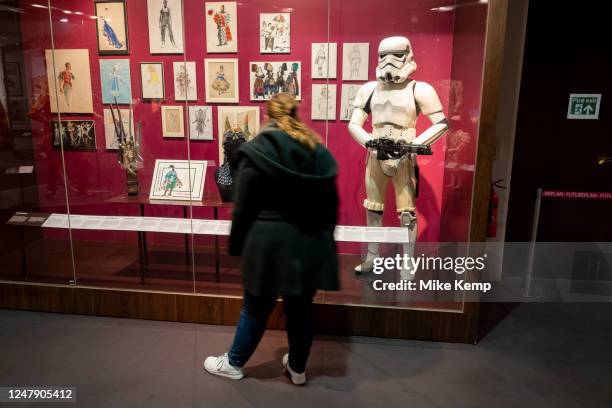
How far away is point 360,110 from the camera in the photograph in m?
3.00

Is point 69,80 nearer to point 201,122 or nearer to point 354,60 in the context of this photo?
point 201,122

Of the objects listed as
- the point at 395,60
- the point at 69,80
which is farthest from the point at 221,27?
the point at 395,60

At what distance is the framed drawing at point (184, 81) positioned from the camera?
3037 millimetres

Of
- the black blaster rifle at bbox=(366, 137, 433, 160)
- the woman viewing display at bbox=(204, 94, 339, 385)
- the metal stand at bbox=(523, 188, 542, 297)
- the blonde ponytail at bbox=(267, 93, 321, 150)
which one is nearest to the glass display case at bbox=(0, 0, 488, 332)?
the black blaster rifle at bbox=(366, 137, 433, 160)

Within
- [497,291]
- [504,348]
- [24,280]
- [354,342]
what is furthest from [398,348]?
[24,280]

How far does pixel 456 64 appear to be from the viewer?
306 cm

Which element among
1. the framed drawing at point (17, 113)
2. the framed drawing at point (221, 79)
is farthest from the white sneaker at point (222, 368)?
the framed drawing at point (17, 113)

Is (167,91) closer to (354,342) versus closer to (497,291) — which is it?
(354,342)

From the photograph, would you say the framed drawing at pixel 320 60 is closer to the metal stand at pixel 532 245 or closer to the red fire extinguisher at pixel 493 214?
the red fire extinguisher at pixel 493 214

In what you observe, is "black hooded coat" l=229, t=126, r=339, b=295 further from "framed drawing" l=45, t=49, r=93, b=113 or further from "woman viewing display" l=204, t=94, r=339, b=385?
"framed drawing" l=45, t=49, r=93, b=113

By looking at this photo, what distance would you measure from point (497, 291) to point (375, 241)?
131 centimetres

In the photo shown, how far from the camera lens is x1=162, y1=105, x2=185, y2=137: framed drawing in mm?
3053

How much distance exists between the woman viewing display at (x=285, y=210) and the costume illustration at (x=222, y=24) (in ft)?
5.07

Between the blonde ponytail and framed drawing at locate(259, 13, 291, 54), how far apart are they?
1415 mm
